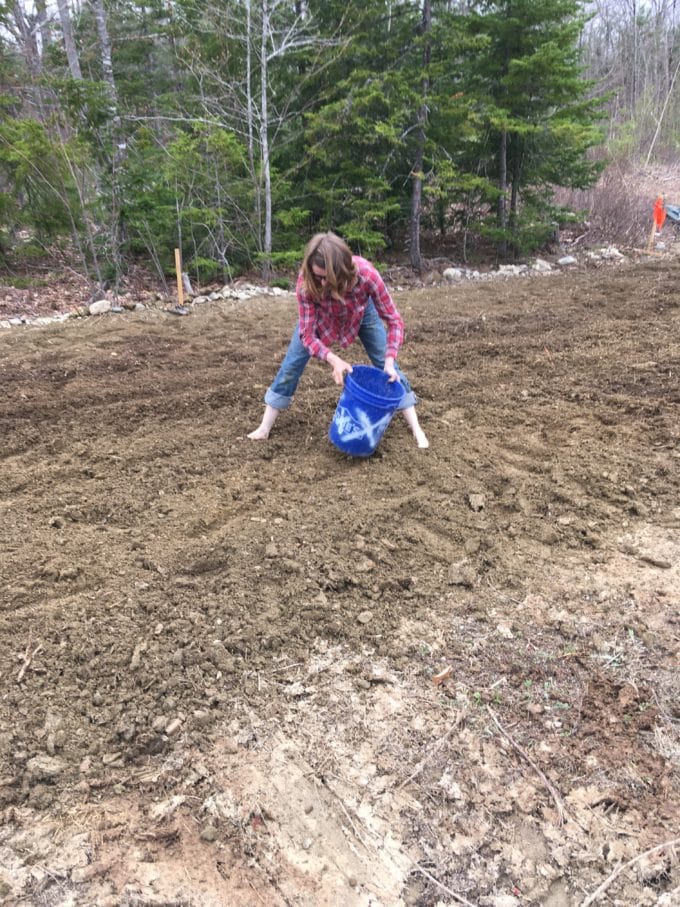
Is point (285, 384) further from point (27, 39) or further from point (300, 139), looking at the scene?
point (27, 39)

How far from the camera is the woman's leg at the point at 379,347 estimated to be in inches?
137

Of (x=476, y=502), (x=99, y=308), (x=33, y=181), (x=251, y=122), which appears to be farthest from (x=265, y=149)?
(x=476, y=502)

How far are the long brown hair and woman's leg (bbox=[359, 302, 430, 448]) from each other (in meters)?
0.45

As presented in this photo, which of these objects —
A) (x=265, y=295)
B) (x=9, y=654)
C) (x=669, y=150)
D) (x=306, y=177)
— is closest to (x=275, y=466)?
(x=9, y=654)

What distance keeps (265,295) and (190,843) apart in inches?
303

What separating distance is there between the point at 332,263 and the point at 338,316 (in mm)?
529

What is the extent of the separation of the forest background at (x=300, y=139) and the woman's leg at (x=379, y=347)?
20.7 feet

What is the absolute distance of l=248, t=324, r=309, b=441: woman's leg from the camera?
3.56m

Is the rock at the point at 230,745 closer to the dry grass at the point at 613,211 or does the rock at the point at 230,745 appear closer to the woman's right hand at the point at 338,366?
the woman's right hand at the point at 338,366

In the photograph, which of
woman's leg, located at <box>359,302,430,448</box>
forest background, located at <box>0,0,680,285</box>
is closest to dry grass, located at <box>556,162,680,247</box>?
forest background, located at <box>0,0,680,285</box>

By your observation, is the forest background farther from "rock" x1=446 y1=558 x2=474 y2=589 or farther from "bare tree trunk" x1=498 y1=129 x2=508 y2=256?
"rock" x1=446 y1=558 x2=474 y2=589

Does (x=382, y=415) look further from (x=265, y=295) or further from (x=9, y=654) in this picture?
(x=265, y=295)

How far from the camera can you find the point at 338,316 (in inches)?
132

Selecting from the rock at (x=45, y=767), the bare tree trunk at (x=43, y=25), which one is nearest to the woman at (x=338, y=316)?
the rock at (x=45, y=767)
